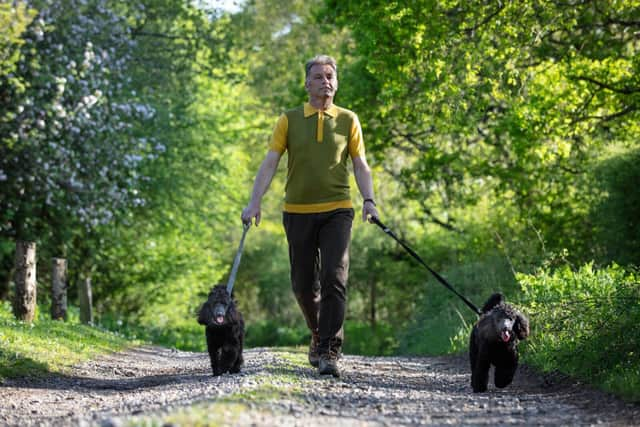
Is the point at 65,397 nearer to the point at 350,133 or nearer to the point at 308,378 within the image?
the point at 308,378

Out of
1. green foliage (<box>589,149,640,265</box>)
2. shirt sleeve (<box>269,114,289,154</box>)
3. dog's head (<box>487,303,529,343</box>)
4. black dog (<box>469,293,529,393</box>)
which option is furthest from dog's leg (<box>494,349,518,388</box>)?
green foliage (<box>589,149,640,265</box>)

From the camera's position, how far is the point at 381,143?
28.3m

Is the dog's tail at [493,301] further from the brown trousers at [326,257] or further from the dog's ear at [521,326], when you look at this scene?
the brown trousers at [326,257]

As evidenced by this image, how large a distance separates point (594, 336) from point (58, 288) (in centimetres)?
1275

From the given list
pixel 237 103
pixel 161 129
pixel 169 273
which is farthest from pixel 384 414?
pixel 237 103

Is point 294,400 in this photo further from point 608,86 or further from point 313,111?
point 608,86

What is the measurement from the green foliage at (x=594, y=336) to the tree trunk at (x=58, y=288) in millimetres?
10691

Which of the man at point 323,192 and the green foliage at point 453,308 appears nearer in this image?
the man at point 323,192

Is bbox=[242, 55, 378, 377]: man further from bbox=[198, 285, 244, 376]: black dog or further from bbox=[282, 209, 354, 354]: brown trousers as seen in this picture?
bbox=[198, 285, 244, 376]: black dog

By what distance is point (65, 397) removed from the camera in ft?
32.1

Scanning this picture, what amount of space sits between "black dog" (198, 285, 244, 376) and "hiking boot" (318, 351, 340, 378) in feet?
2.87

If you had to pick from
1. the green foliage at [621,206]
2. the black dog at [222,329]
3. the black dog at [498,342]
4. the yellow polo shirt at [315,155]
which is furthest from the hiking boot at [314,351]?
the green foliage at [621,206]

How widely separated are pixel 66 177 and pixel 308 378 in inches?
514

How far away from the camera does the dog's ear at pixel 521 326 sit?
9.62m
